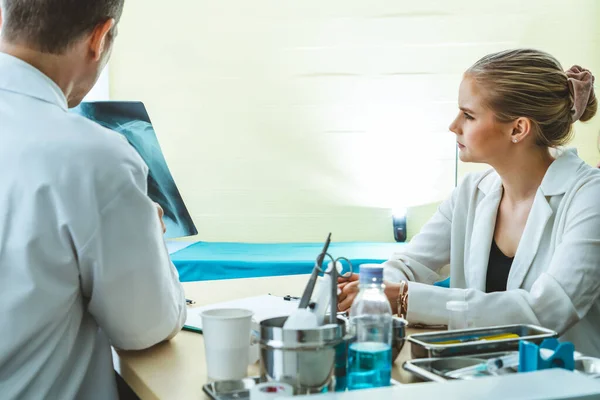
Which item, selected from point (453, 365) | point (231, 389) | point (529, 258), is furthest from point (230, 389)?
point (529, 258)

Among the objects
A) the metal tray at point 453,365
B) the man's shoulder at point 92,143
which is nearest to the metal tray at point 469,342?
the metal tray at point 453,365

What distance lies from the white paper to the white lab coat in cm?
30

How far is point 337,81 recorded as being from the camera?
412 centimetres

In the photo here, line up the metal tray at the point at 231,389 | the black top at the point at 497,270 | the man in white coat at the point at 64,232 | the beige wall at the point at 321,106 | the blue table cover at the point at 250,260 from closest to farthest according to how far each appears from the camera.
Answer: the metal tray at the point at 231,389, the man in white coat at the point at 64,232, the black top at the point at 497,270, the blue table cover at the point at 250,260, the beige wall at the point at 321,106

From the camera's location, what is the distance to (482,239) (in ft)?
6.56

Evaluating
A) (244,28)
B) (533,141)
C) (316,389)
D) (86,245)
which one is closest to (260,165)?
(244,28)

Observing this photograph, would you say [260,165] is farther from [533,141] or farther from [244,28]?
[533,141]

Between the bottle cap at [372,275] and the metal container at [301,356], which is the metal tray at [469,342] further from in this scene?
the metal container at [301,356]

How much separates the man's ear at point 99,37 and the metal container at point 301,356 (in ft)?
2.32

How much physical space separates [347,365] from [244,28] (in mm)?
3368

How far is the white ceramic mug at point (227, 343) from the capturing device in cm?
113

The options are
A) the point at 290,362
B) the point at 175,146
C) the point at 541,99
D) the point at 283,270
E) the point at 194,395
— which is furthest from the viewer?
the point at 175,146

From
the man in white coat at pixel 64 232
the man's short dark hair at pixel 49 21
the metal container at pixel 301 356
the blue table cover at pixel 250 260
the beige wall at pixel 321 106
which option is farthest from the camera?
the beige wall at pixel 321 106

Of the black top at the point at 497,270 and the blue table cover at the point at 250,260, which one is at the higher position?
the black top at the point at 497,270
